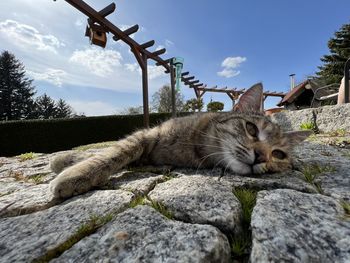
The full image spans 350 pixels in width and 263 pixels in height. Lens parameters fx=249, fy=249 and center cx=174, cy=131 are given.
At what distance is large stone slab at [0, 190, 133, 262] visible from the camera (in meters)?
0.94

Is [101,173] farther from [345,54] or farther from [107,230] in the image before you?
[345,54]

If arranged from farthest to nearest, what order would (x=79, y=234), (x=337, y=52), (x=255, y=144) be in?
(x=337, y=52)
(x=255, y=144)
(x=79, y=234)

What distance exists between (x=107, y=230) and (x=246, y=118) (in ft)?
5.57

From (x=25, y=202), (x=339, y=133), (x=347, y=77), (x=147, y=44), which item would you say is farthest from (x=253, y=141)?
(x=147, y=44)

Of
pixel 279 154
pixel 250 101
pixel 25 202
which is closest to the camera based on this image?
pixel 25 202

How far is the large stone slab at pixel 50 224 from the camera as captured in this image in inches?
37.0

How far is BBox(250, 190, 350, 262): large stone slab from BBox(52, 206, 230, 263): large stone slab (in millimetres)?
146

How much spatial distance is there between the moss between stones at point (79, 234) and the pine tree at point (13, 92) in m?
34.4

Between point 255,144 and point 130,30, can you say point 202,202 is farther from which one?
point 130,30

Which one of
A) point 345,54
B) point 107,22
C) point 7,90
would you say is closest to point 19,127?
point 107,22

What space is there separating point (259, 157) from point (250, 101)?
943mm

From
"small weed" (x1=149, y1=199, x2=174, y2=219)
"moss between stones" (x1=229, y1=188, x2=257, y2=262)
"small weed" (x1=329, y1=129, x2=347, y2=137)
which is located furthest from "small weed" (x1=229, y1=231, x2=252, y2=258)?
"small weed" (x1=329, y1=129, x2=347, y2=137)

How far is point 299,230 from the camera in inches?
36.2

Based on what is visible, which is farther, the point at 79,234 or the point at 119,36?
the point at 119,36
